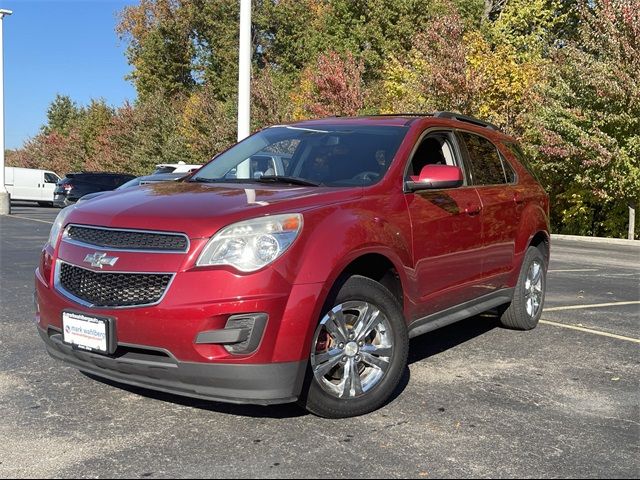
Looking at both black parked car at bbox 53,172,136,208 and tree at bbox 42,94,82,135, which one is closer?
black parked car at bbox 53,172,136,208

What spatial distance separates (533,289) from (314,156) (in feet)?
8.95

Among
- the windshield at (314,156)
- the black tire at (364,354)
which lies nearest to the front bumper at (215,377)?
the black tire at (364,354)

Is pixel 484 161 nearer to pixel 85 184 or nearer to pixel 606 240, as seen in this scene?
pixel 606 240

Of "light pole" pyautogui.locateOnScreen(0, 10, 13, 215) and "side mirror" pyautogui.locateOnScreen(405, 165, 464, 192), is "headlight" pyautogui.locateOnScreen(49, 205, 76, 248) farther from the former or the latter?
"light pole" pyautogui.locateOnScreen(0, 10, 13, 215)

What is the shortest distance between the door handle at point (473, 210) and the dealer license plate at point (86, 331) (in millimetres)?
2685

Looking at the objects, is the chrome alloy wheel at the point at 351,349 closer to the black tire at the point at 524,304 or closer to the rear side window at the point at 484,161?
the rear side window at the point at 484,161

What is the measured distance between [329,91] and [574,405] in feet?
73.2

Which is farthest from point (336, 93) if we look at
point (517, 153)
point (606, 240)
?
point (517, 153)

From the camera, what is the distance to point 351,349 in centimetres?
370

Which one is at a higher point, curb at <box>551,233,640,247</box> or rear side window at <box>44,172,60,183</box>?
rear side window at <box>44,172,60,183</box>

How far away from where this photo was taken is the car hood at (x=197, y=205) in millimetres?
3365

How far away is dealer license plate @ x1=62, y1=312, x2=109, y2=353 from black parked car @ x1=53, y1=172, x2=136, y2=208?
77.2 feet

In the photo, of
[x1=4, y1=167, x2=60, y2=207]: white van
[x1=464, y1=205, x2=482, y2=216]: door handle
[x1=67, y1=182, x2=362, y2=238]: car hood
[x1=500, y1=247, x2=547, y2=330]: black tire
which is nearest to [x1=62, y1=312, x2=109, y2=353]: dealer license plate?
[x1=67, y1=182, x2=362, y2=238]: car hood

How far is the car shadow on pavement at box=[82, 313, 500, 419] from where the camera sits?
12.4 feet
